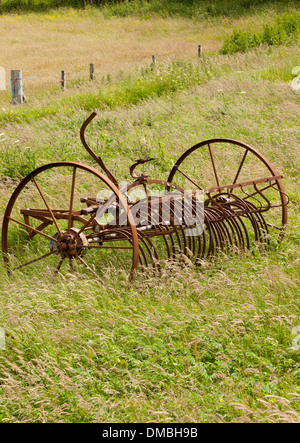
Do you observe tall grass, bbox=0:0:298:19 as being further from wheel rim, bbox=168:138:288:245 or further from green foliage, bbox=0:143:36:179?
green foliage, bbox=0:143:36:179

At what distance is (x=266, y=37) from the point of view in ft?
52.6

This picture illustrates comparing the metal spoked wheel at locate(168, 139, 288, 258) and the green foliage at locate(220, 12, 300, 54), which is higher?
the green foliage at locate(220, 12, 300, 54)

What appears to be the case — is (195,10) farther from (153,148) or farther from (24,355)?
(24,355)

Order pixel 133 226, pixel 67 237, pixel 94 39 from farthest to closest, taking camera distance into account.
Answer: pixel 94 39, pixel 67 237, pixel 133 226

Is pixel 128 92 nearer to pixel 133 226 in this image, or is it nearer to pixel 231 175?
pixel 231 175

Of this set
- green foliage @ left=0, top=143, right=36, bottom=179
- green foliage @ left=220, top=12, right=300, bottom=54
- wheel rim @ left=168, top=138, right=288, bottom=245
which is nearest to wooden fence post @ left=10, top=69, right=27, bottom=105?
green foliage @ left=0, top=143, right=36, bottom=179

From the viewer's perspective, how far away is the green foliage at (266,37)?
1571 centimetres

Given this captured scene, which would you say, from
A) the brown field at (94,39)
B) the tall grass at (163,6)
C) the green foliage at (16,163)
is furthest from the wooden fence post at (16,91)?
the tall grass at (163,6)

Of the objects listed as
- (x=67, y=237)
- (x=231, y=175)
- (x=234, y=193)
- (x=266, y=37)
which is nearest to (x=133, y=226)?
(x=67, y=237)

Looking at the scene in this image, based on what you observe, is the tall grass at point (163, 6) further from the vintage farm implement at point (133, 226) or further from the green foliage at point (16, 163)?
the vintage farm implement at point (133, 226)

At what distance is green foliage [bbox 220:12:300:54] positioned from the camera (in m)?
15.7

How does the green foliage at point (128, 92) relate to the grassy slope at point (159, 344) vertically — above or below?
above

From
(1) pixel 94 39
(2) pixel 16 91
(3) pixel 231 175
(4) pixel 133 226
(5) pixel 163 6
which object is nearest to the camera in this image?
(4) pixel 133 226
